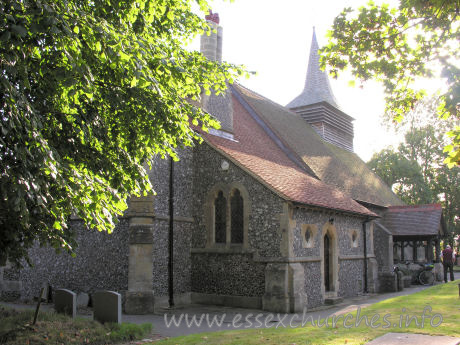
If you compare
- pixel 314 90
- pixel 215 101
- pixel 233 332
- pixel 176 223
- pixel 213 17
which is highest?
pixel 314 90

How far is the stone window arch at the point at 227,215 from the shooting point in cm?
1379

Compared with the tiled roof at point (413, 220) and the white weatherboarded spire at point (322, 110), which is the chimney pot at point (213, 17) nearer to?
the white weatherboarded spire at point (322, 110)

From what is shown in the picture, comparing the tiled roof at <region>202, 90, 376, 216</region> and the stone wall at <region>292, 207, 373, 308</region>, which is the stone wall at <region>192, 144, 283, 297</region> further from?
the stone wall at <region>292, 207, 373, 308</region>

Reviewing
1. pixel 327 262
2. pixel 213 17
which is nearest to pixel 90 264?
pixel 327 262

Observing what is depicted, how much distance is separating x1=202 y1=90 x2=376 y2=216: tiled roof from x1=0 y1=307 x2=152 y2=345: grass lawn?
20.1ft

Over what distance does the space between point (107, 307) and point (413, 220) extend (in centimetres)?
1933

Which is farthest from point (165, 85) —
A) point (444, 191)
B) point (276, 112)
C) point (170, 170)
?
point (444, 191)

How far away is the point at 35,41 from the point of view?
5.96 metres

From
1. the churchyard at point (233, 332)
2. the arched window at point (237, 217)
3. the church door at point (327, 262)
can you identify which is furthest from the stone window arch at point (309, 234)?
the churchyard at point (233, 332)

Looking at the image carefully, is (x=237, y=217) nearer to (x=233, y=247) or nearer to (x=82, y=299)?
(x=233, y=247)

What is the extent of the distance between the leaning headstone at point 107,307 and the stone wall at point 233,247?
5.03m

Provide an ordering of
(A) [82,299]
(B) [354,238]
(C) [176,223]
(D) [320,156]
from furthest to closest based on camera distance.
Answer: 1. (D) [320,156]
2. (B) [354,238]
3. (C) [176,223]
4. (A) [82,299]

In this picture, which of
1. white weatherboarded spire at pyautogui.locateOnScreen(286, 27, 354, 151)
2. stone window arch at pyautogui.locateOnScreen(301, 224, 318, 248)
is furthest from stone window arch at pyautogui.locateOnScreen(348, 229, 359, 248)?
white weatherboarded spire at pyautogui.locateOnScreen(286, 27, 354, 151)

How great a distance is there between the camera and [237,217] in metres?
14.1
